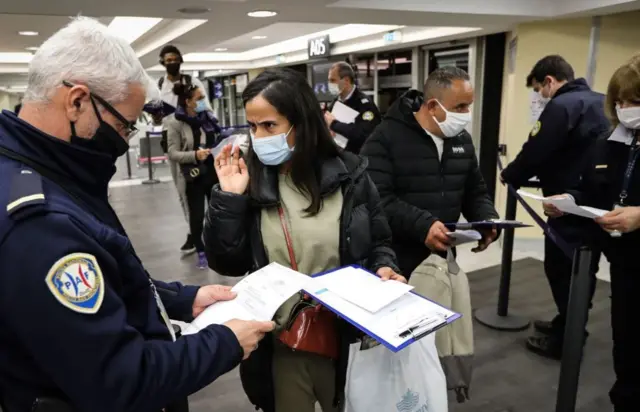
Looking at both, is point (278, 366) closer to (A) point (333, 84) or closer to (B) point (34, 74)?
(B) point (34, 74)

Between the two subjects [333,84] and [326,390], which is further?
[333,84]

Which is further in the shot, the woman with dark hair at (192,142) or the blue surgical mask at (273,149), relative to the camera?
the woman with dark hair at (192,142)

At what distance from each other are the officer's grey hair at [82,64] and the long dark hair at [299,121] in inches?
21.6

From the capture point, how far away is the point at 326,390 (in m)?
1.49

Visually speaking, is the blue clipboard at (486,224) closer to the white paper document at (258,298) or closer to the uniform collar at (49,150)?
the white paper document at (258,298)

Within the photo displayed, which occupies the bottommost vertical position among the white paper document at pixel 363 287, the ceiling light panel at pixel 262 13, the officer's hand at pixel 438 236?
the officer's hand at pixel 438 236

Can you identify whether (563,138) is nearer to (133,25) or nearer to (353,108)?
(353,108)

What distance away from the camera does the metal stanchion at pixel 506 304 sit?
3150 mm

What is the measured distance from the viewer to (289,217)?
1.45m

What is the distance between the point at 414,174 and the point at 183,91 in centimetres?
246

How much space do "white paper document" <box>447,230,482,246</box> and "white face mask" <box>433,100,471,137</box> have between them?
19.3 inches

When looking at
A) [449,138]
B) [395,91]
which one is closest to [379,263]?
[449,138]

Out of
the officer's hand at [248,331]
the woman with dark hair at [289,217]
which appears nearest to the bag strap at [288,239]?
the woman with dark hair at [289,217]

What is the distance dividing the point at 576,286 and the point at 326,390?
1.10m
